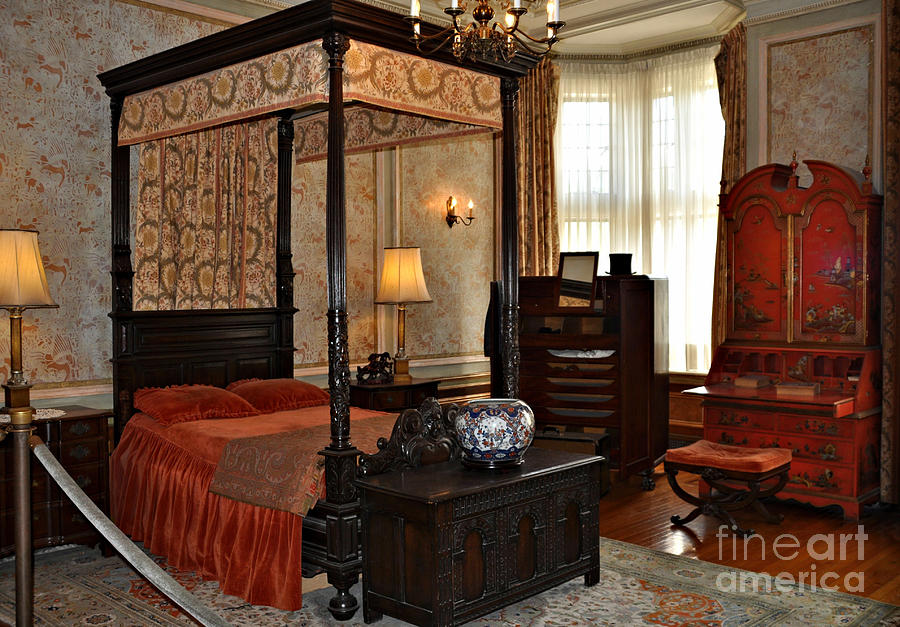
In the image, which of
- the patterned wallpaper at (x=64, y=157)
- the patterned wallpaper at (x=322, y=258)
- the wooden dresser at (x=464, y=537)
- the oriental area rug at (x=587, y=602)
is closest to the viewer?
the wooden dresser at (x=464, y=537)

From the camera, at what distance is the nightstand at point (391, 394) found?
5.64 metres

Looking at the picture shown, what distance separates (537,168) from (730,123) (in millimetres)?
1581

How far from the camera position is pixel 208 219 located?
5.27 metres

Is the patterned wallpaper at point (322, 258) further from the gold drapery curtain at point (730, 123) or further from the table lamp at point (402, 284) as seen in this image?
the gold drapery curtain at point (730, 123)

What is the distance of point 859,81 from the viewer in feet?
18.4

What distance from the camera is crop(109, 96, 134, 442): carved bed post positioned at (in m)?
4.81

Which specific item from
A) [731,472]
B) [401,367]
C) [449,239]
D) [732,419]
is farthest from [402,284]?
[731,472]

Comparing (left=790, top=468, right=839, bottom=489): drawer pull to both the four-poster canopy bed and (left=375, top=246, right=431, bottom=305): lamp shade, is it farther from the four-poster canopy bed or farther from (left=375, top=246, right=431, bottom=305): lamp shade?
(left=375, top=246, right=431, bottom=305): lamp shade

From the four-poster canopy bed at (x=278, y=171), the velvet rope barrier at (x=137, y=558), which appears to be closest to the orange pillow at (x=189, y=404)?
the four-poster canopy bed at (x=278, y=171)

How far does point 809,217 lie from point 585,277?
5.11 feet

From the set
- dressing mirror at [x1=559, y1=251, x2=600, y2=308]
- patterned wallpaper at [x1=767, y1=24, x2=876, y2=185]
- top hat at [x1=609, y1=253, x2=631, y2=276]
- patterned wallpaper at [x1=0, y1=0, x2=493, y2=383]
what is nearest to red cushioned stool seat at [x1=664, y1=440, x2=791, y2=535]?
dressing mirror at [x1=559, y1=251, x2=600, y2=308]

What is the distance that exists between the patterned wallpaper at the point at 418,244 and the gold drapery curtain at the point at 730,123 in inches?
73.5

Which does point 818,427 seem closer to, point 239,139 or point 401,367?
point 401,367

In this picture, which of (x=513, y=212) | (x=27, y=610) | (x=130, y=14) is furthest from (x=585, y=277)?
(x=27, y=610)
